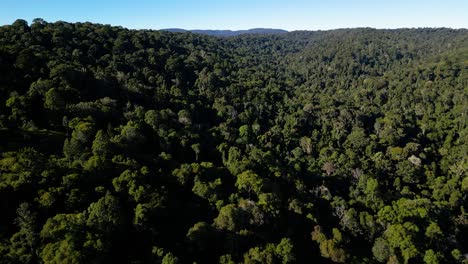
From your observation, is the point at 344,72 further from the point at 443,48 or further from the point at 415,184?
the point at 415,184

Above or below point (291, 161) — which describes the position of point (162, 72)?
above

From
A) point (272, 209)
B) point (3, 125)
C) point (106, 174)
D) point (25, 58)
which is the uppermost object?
point (25, 58)

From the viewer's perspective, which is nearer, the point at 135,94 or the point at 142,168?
the point at 142,168

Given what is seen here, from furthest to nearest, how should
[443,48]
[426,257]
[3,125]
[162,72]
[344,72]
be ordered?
[443,48]
[344,72]
[162,72]
[3,125]
[426,257]

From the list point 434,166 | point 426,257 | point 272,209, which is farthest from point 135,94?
point 434,166

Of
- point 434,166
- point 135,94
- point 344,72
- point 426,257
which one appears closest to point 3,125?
point 135,94

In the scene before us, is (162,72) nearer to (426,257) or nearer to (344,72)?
(426,257)

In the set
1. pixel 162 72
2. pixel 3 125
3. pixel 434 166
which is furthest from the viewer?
pixel 162 72
